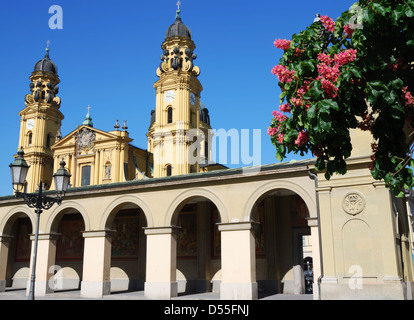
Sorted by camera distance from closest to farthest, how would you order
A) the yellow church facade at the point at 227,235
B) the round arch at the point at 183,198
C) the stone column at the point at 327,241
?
the yellow church facade at the point at 227,235 → the stone column at the point at 327,241 → the round arch at the point at 183,198

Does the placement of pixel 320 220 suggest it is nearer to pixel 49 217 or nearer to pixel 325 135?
pixel 325 135

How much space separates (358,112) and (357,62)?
0.79 metres

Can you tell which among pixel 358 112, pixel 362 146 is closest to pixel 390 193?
pixel 362 146

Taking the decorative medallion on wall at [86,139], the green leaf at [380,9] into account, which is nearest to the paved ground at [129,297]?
the green leaf at [380,9]

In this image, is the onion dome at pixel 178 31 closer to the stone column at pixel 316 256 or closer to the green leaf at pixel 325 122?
the stone column at pixel 316 256

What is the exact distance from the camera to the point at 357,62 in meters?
6.69

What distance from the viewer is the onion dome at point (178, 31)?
147 ft

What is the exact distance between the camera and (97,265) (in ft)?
66.6

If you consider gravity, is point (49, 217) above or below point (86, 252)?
above

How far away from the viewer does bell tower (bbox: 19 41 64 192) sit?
157 ft

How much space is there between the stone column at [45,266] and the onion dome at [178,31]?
93.6ft

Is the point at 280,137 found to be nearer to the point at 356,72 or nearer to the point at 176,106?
the point at 356,72

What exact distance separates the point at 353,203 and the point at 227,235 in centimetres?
531

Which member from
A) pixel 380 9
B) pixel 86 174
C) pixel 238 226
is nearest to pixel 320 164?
Answer: pixel 380 9
